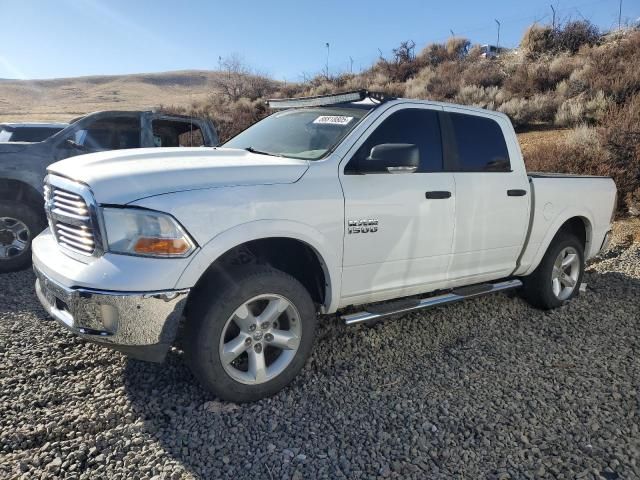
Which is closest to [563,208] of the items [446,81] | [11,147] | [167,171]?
[167,171]

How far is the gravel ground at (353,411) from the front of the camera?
2666 millimetres

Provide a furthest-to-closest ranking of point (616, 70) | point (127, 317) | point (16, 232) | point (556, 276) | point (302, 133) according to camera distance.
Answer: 1. point (616, 70)
2. point (16, 232)
3. point (556, 276)
4. point (302, 133)
5. point (127, 317)

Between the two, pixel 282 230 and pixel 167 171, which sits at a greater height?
pixel 167 171

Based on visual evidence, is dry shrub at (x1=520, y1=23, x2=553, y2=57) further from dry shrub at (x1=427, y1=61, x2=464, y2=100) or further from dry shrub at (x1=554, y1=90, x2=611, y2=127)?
dry shrub at (x1=554, y1=90, x2=611, y2=127)

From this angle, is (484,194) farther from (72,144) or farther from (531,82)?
(531,82)

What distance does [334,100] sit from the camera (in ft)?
13.5

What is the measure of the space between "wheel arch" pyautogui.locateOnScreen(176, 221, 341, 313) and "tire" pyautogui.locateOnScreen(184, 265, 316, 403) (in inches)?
7.4

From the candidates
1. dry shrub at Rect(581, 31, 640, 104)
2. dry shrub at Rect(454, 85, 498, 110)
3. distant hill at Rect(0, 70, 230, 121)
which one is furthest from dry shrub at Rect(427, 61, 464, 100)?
distant hill at Rect(0, 70, 230, 121)

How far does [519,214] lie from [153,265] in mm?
3310

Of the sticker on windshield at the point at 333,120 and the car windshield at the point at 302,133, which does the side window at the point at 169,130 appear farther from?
the sticker on windshield at the point at 333,120

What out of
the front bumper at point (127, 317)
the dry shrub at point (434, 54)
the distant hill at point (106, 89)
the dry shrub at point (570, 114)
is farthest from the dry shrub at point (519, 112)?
the distant hill at point (106, 89)

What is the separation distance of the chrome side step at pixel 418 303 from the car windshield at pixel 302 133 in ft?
3.89

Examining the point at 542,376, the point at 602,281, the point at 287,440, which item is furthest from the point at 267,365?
the point at 602,281

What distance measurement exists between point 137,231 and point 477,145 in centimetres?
303
